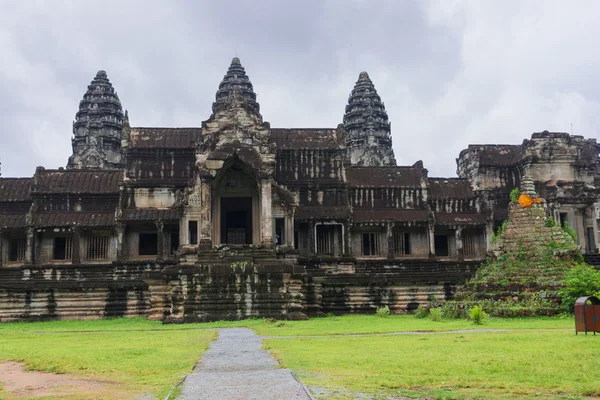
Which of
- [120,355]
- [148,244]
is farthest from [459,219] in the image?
[120,355]

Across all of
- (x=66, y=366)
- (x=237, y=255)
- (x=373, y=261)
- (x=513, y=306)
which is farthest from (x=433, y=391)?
(x=373, y=261)

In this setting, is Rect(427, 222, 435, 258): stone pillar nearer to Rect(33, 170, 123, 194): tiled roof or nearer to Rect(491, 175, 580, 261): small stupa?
Rect(491, 175, 580, 261): small stupa

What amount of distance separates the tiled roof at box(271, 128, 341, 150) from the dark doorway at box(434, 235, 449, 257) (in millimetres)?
9849

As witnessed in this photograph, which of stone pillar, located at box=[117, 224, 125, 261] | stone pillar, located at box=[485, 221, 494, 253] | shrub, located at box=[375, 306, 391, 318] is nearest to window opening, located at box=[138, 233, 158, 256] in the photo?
stone pillar, located at box=[117, 224, 125, 261]

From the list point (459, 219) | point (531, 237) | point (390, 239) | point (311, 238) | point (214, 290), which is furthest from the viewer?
point (459, 219)

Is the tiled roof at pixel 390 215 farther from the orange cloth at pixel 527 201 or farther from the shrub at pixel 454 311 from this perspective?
the shrub at pixel 454 311

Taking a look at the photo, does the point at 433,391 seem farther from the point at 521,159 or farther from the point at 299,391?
the point at 521,159

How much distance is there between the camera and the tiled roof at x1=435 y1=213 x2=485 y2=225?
40.0 m

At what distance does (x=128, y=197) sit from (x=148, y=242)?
329cm

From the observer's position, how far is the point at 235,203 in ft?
112

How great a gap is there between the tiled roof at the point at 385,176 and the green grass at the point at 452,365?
950 inches

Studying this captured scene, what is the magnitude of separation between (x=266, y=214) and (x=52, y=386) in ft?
61.8

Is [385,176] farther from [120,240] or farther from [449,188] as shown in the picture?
[120,240]

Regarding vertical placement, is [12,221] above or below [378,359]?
above
